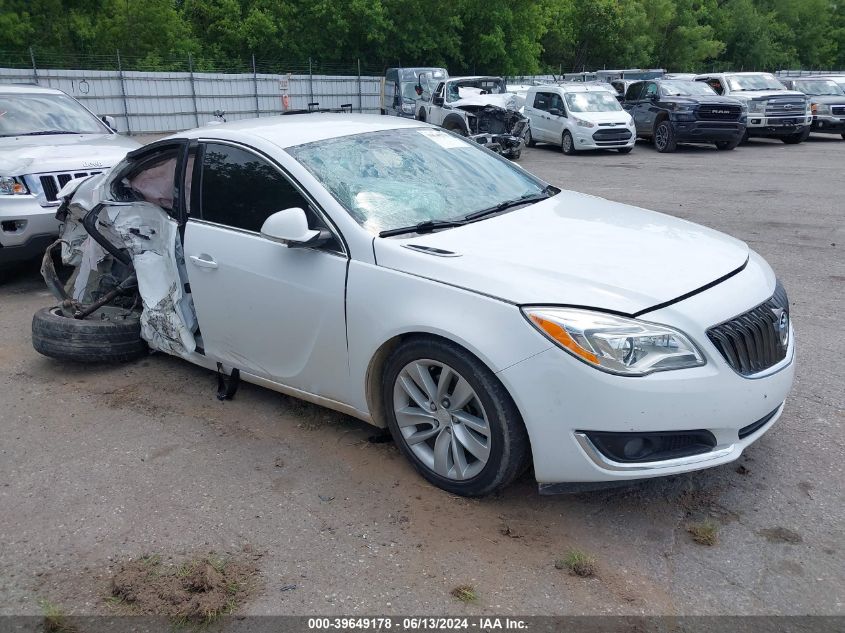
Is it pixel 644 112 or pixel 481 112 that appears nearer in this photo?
pixel 481 112

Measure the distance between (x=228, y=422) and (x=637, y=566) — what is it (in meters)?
2.38

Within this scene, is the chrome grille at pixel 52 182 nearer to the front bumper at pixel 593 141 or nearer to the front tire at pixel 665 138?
the front bumper at pixel 593 141

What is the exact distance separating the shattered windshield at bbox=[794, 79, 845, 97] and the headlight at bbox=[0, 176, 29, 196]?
21899mm

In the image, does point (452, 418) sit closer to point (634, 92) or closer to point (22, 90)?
point (22, 90)

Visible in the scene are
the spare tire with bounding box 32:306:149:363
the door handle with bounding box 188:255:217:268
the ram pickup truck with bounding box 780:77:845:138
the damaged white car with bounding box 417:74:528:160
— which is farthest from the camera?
the ram pickup truck with bounding box 780:77:845:138

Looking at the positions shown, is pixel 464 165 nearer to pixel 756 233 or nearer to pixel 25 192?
pixel 25 192

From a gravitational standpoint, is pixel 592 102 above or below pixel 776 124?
above

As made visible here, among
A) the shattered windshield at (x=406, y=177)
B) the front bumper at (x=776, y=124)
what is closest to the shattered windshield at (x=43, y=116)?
the shattered windshield at (x=406, y=177)

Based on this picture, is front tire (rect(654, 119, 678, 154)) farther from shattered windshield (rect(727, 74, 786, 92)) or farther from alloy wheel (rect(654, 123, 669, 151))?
shattered windshield (rect(727, 74, 786, 92))

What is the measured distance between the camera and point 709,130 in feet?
61.9

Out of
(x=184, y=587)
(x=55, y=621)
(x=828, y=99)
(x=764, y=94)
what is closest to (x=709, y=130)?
(x=764, y=94)

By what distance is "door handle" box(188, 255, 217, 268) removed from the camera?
4.15 meters

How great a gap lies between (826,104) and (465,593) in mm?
22627

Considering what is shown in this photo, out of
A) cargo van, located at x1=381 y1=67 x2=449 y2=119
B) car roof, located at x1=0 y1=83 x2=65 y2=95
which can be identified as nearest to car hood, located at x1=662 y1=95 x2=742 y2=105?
cargo van, located at x1=381 y1=67 x2=449 y2=119
